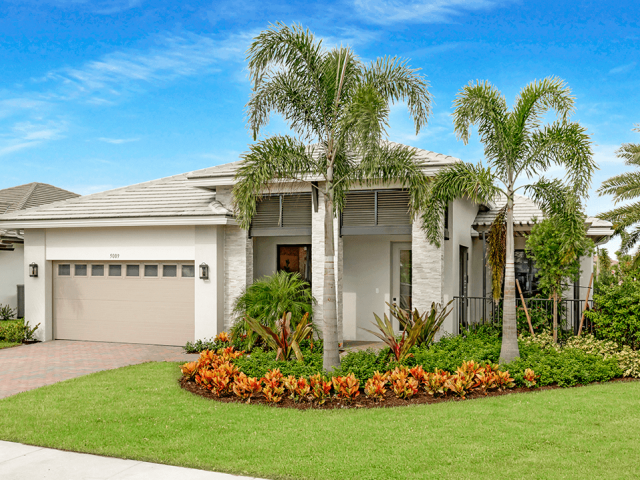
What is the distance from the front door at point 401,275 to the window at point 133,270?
729cm

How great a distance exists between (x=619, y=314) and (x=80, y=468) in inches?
405

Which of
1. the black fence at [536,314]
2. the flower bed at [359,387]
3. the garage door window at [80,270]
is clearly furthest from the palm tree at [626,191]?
the garage door window at [80,270]

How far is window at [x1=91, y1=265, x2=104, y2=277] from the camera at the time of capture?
1527 centimetres

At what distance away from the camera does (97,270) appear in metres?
15.3

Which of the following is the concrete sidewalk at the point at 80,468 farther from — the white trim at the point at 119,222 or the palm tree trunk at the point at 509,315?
the white trim at the point at 119,222

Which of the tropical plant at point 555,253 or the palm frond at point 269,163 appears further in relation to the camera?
the tropical plant at point 555,253

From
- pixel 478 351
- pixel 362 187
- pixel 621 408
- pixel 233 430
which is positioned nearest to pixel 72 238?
pixel 362 187

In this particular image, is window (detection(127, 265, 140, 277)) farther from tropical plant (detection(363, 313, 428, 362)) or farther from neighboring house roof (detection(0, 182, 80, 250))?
tropical plant (detection(363, 313, 428, 362))

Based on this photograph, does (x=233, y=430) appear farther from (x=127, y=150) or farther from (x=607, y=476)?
(x=127, y=150)

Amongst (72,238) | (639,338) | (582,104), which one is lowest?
(639,338)

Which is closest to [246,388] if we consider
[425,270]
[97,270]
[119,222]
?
[425,270]

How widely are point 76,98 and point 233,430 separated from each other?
511 inches

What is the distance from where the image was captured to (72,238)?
1527cm

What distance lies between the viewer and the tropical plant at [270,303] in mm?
12539
